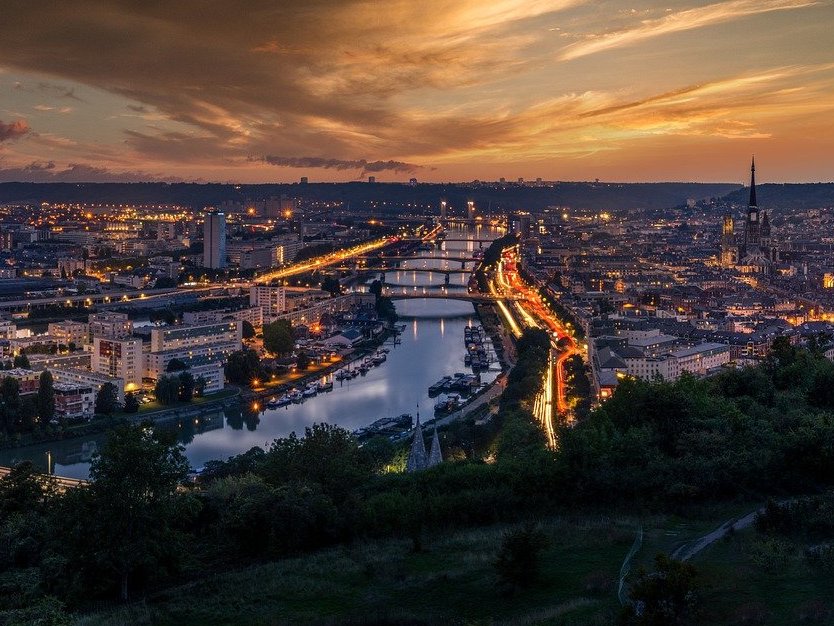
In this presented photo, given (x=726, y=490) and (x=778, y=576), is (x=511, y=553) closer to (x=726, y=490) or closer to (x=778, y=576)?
(x=778, y=576)

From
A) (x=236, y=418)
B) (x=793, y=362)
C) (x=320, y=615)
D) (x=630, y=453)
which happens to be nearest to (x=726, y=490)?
(x=630, y=453)

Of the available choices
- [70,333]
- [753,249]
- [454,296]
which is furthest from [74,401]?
[753,249]

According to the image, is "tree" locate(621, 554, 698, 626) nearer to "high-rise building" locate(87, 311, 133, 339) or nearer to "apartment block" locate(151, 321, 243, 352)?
"apartment block" locate(151, 321, 243, 352)

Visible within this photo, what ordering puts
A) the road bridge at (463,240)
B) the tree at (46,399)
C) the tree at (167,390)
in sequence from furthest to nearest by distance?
1. the road bridge at (463,240)
2. the tree at (167,390)
3. the tree at (46,399)

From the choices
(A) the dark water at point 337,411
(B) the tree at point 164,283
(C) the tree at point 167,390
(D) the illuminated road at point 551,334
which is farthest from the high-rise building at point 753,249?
(C) the tree at point 167,390

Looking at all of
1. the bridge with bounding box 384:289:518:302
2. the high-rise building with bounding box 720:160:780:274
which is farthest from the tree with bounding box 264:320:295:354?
the high-rise building with bounding box 720:160:780:274

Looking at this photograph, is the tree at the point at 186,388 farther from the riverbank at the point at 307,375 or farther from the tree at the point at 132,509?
the tree at the point at 132,509

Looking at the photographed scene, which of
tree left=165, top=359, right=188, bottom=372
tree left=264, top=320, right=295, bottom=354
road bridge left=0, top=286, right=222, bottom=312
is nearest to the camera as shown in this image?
tree left=165, top=359, right=188, bottom=372
